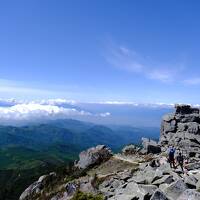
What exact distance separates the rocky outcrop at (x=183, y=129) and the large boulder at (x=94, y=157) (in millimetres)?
14078

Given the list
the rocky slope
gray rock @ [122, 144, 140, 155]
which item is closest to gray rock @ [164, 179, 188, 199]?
the rocky slope

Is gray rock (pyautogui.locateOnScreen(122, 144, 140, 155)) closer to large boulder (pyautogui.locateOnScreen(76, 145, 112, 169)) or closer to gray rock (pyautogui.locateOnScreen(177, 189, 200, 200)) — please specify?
large boulder (pyautogui.locateOnScreen(76, 145, 112, 169))

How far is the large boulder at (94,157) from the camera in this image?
90.9m

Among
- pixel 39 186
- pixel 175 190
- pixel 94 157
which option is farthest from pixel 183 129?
pixel 175 190

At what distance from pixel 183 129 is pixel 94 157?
22.8 meters

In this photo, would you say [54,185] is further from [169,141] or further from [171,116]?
[171,116]

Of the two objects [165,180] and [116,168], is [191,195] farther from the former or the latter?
[116,168]

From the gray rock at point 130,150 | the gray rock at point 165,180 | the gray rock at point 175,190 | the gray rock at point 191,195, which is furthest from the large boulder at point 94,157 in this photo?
the gray rock at point 191,195

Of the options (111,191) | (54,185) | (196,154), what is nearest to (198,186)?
(111,191)

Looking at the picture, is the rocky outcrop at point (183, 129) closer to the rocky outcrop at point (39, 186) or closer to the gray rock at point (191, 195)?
the rocky outcrop at point (39, 186)

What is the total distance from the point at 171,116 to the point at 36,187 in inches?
1531

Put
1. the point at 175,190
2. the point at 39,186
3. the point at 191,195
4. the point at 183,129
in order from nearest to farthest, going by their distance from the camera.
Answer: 1. the point at 191,195
2. the point at 175,190
3. the point at 183,129
4. the point at 39,186

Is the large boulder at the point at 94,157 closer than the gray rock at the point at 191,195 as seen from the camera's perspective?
No

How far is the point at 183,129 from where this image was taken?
93875 mm
